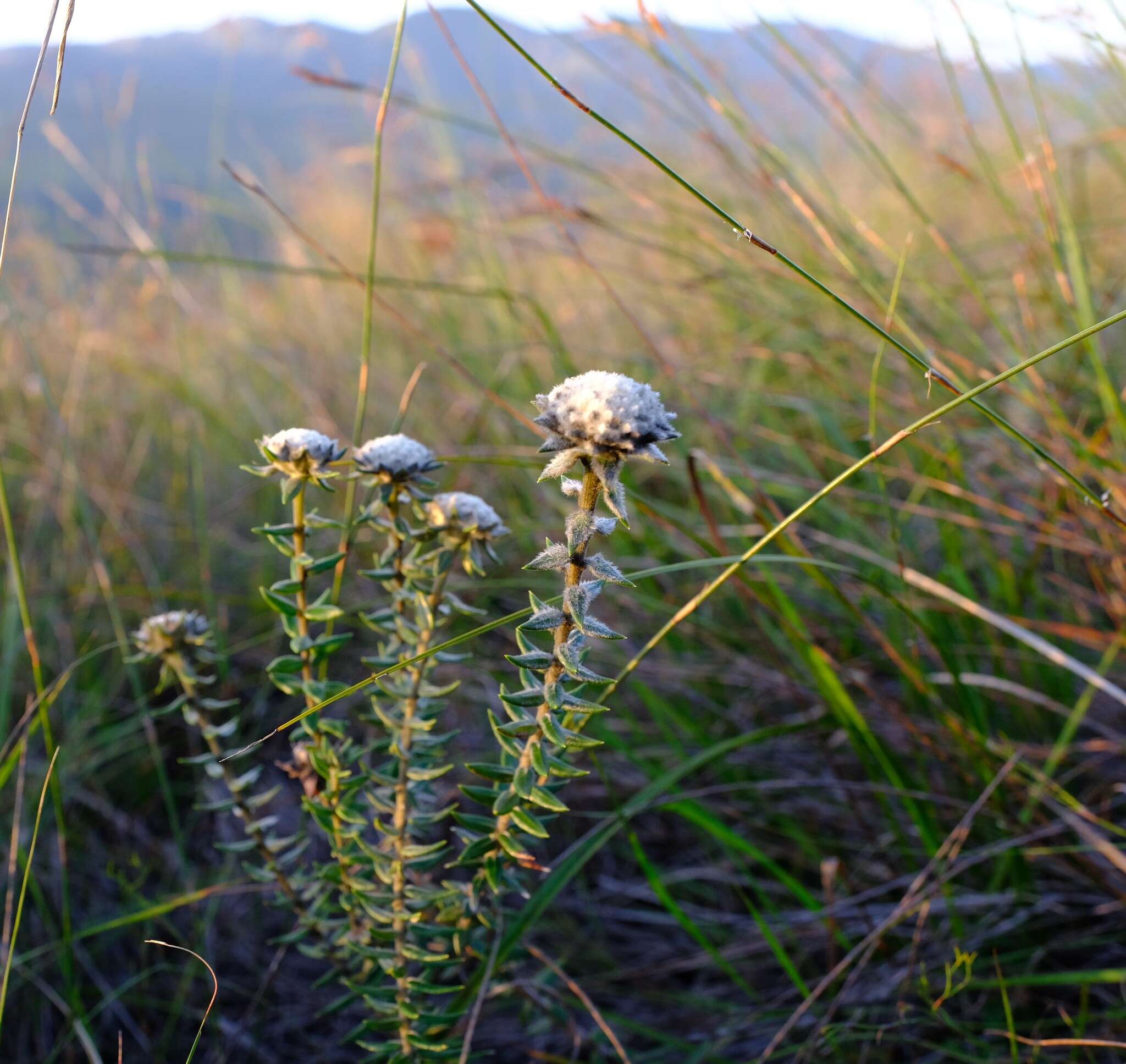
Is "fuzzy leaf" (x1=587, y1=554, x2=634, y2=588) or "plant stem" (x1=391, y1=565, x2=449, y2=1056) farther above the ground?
"fuzzy leaf" (x1=587, y1=554, x2=634, y2=588)

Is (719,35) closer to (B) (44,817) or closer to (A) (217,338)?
(A) (217,338)

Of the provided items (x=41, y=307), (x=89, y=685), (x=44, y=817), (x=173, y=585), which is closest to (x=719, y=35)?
(x=41, y=307)

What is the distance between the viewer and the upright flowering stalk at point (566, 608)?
2.42 ft

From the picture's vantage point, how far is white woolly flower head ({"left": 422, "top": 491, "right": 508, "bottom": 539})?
100cm

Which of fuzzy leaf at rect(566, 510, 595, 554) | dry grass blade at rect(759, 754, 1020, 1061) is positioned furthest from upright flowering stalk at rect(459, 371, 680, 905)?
dry grass blade at rect(759, 754, 1020, 1061)

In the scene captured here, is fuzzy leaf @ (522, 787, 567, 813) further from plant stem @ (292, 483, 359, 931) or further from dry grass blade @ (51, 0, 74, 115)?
dry grass blade @ (51, 0, 74, 115)

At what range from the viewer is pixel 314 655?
42.1 inches

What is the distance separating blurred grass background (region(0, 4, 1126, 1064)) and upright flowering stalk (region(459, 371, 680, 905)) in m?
0.31

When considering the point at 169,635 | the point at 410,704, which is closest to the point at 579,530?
the point at 410,704

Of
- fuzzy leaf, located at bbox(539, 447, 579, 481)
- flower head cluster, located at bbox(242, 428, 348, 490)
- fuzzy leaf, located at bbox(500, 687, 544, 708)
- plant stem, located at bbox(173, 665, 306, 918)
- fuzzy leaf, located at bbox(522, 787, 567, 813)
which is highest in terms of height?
fuzzy leaf, located at bbox(539, 447, 579, 481)

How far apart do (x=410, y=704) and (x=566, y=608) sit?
1.18 ft

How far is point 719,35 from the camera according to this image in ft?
17.7

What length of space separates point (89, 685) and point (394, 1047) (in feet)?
4.59

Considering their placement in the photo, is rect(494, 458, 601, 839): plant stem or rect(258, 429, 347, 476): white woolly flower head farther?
rect(258, 429, 347, 476): white woolly flower head
